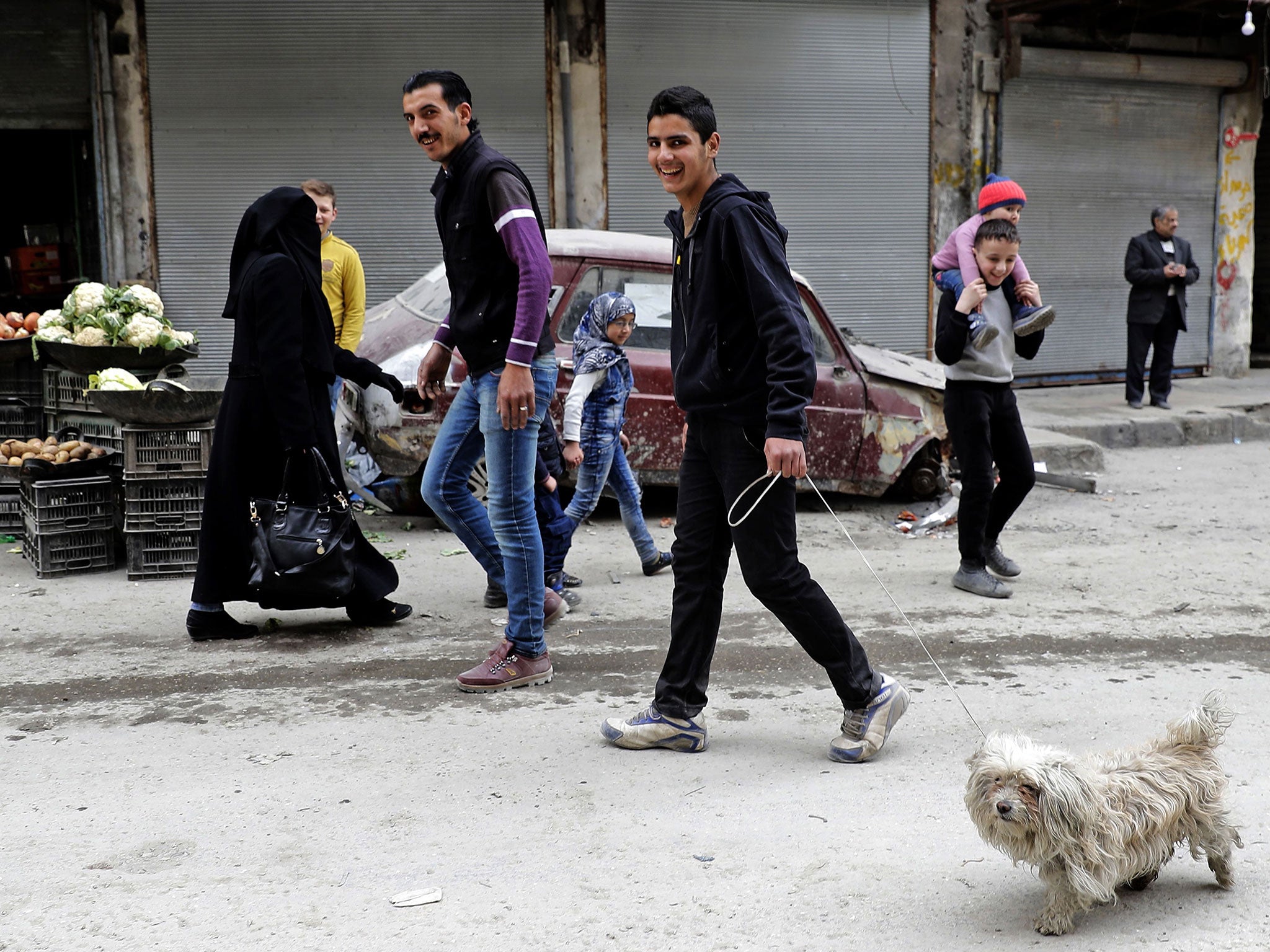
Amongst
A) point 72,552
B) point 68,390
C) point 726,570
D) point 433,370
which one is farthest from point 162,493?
point 726,570

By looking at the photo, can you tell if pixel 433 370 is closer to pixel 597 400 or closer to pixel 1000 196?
pixel 597 400

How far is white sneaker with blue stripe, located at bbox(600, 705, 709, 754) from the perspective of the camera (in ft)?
13.2

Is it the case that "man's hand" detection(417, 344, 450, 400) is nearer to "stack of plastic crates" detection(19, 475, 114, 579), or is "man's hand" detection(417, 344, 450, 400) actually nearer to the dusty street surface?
the dusty street surface

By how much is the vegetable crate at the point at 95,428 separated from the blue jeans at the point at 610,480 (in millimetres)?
2440

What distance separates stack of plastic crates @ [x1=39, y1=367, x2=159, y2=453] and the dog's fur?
534 centimetres

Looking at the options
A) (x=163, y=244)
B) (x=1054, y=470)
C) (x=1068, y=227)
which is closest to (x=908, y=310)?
(x=1068, y=227)

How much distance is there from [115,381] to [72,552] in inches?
36.7

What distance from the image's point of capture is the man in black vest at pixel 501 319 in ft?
14.4

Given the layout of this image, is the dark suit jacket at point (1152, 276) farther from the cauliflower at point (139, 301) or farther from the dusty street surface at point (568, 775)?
the cauliflower at point (139, 301)

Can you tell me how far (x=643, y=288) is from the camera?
7.87 meters

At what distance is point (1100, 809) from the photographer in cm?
271

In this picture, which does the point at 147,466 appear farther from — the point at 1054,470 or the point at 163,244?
the point at 1054,470

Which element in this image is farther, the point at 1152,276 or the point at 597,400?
the point at 1152,276

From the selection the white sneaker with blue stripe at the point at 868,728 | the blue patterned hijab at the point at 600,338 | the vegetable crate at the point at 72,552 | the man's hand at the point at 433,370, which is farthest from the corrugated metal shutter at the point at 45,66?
the white sneaker with blue stripe at the point at 868,728
